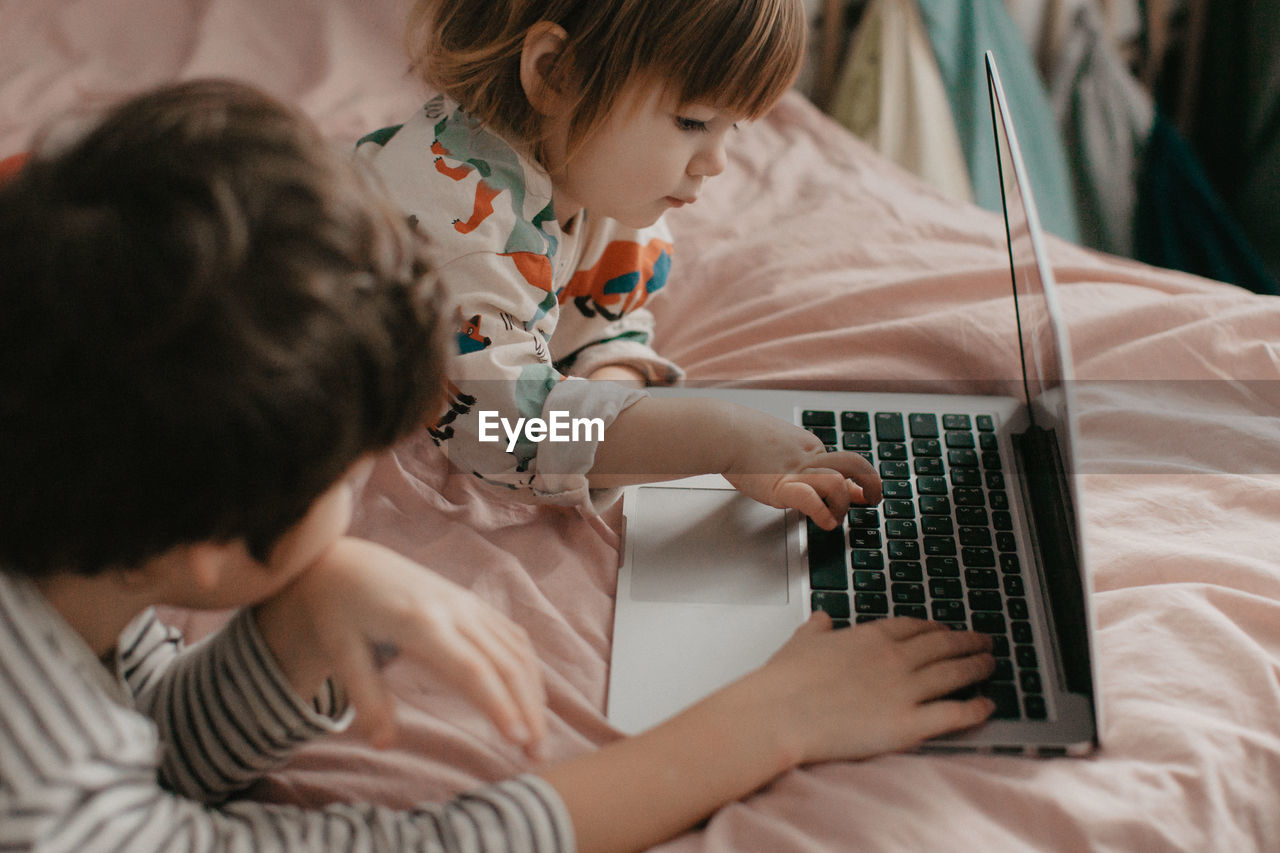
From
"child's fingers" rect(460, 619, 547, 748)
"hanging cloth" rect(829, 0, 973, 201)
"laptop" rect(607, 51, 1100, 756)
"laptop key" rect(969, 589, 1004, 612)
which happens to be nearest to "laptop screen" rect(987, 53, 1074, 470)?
"laptop" rect(607, 51, 1100, 756)

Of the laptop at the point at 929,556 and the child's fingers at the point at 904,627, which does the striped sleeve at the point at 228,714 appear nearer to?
the laptop at the point at 929,556

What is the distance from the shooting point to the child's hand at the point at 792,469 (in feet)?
2.22

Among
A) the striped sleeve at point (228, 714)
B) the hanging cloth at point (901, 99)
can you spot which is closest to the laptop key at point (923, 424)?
the striped sleeve at point (228, 714)

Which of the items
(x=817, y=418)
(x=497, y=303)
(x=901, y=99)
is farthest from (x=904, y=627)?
(x=901, y=99)

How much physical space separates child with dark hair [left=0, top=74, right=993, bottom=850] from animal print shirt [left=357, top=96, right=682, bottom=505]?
227mm

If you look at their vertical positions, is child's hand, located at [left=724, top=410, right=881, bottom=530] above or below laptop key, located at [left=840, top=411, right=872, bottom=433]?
above

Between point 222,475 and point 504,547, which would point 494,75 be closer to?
point 504,547

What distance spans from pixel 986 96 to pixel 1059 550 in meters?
1.03

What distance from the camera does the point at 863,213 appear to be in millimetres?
1034

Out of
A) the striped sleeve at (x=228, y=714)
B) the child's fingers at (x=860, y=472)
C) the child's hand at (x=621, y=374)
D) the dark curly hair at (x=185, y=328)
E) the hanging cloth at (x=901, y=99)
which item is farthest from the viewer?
the hanging cloth at (x=901, y=99)

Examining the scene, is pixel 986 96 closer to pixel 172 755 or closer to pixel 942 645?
pixel 942 645

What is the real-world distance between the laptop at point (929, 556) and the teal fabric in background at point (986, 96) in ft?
2.45

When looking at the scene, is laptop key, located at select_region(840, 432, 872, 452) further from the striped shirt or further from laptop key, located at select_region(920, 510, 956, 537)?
the striped shirt

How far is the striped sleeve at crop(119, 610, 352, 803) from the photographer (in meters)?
0.49
